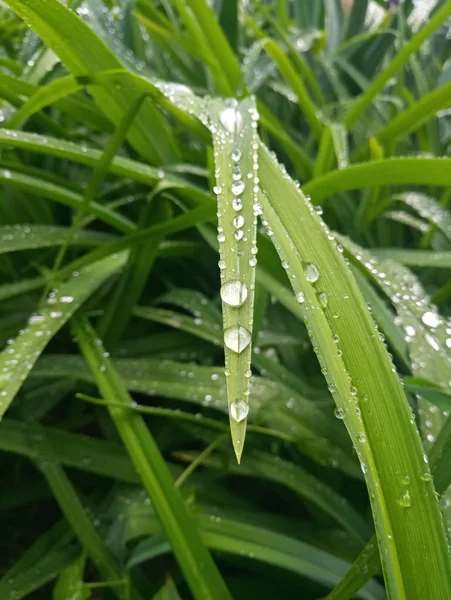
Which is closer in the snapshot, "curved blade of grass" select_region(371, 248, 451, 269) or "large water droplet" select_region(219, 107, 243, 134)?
"large water droplet" select_region(219, 107, 243, 134)

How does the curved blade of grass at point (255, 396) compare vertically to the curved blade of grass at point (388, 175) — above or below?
below

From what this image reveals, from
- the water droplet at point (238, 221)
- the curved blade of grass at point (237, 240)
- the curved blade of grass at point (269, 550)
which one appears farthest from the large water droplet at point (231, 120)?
the curved blade of grass at point (269, 550)

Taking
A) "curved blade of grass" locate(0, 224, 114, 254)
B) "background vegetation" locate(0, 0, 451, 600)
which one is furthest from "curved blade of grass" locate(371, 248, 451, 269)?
"curved blade of grass" locate(0, 224, 114, 254)

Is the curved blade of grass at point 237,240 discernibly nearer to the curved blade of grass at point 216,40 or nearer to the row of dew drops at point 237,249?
the row of dew drops at point 237,249

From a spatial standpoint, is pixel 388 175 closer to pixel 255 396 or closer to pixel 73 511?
pixel 255 396

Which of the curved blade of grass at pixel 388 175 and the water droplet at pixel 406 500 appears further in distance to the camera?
the curved blade of grass at pixel 388 175

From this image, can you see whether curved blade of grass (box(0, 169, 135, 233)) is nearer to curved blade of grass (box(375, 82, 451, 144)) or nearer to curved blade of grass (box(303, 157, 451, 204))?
curved blade of grass (box(303, 157, 451, 204))
